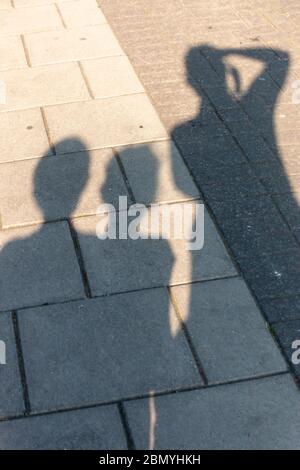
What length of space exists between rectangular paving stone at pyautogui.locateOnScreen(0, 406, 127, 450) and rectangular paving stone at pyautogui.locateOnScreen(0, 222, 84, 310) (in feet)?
2.82

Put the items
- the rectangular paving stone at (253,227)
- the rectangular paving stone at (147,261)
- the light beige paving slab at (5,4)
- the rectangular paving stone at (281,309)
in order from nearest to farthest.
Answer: the rectangular paving stone at (281,309) → the rectangular paving stone at (147,261) → the rectangular paving stone at (253,227) → the light beige paving slab at (5,4)

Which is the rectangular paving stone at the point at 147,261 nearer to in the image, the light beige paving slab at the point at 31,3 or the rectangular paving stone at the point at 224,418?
the rectangular paving stone at the point at 224,418

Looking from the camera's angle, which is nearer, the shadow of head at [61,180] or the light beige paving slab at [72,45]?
the shadow of head at [61,180]

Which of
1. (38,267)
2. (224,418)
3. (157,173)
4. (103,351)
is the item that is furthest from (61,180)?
(224,418)

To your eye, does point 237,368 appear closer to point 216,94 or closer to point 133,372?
point 133,372

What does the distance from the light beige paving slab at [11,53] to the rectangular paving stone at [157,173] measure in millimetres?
1978

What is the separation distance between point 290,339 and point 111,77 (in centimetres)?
358

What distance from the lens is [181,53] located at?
708cm

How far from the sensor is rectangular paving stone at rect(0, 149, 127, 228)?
502 centimetres

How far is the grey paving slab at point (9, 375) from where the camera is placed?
369cm

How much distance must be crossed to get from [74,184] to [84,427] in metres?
2.18

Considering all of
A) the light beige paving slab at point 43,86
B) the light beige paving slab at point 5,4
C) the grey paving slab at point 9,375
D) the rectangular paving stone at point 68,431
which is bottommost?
the rectangular paving stone at point 68,431

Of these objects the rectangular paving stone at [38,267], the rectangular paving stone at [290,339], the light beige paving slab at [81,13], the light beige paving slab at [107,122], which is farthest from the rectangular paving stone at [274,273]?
the light beige paving slab at [81,13]
